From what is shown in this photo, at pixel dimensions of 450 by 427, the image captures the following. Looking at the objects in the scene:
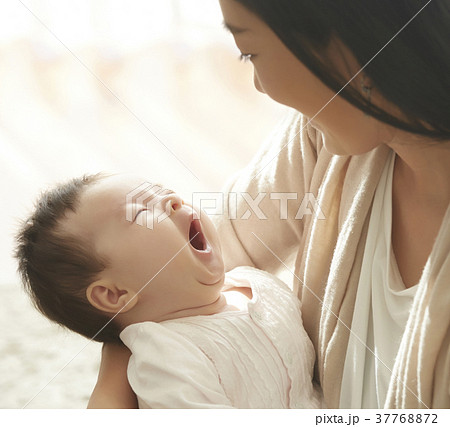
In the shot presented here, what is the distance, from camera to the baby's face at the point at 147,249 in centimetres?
101

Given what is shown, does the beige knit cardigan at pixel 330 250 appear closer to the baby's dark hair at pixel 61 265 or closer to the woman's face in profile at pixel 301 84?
the woman's face in profile at pixel 301 84

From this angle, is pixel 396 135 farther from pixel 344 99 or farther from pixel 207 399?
pixel 207 399

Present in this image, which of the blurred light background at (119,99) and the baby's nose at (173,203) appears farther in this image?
the blurred light background at (119,99)

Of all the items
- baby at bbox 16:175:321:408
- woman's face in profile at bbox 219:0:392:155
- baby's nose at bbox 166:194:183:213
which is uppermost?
woman's face in profile at bbox 219:0:392:155

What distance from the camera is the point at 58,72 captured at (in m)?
1.89

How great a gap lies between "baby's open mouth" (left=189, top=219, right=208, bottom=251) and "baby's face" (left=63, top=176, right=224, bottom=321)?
0.03 metres

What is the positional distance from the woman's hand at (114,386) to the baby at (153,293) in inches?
1.0

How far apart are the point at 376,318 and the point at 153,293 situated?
13.5 inches

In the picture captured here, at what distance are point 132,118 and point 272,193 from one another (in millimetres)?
804

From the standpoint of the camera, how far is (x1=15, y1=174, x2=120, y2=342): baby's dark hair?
3.29ft

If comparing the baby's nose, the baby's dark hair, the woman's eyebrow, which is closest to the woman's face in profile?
the woman's eyebrow
